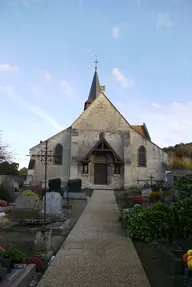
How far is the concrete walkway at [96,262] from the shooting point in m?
4.88

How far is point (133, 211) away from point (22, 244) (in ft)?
13.1

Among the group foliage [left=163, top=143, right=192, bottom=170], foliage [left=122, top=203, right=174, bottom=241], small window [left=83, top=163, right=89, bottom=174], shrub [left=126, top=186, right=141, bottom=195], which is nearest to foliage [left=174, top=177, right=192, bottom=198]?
foliage [left=122, top=203, right=174, bottom=241]

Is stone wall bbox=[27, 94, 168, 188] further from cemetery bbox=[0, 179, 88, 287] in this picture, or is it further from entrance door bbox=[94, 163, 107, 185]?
cemetery bbox=[0, 179, 88, 287]

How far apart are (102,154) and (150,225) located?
72.7ft

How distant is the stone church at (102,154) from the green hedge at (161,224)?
2044 centimetres

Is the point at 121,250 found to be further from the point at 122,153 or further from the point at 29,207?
the point at 122,153

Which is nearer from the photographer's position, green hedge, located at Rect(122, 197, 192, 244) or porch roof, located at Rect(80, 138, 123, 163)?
green hedge, located at Rect(122, 197, 192, 244)

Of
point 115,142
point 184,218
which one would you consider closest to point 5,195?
point 184,218

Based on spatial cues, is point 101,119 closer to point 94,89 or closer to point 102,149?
point 102,149

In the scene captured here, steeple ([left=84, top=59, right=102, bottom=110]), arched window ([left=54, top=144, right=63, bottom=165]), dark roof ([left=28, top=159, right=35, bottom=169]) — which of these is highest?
steeple ([left=84, top=59, right=102, bottom=110])

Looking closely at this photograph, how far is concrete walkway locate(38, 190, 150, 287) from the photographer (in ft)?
16.0

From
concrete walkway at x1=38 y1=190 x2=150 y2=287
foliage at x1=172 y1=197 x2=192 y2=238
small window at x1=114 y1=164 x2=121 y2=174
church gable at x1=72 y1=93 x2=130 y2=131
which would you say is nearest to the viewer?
concrete walkway at x1=38 y1=190 x2=150 y2=287

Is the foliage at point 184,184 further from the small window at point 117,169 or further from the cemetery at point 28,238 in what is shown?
the small window at point 117,169

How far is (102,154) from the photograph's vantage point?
101 feet
